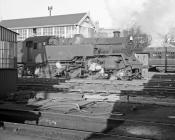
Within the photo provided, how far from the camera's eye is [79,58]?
73.7ft

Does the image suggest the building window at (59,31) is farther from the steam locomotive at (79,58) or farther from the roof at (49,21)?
the steam locomotive at (79,58)

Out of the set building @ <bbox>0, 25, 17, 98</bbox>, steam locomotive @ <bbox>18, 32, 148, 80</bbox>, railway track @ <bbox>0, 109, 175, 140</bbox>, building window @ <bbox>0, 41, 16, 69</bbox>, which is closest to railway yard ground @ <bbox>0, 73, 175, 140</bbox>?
railway track @ <bbox>0, 109, 175, 140</bbox>

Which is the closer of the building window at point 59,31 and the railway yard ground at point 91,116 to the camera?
the railway yard ground at point 91,116

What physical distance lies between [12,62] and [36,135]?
7992 mm

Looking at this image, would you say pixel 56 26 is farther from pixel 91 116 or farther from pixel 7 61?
pixel 91 116

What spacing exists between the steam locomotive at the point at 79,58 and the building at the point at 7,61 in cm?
800

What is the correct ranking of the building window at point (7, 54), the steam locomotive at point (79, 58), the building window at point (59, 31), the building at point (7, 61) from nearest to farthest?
the building at point (7, 61) → the building window at point (7, 54) → the steam locomotive at point (79, 58) → the building window at point (59, 31)

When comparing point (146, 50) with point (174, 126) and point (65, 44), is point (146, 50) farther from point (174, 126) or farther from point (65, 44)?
point (174, 126)

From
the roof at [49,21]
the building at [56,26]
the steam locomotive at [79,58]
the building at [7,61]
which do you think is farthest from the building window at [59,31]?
the building at [7,61]

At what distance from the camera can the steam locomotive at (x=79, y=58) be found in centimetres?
2141

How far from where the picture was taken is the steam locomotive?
21406 millimetres

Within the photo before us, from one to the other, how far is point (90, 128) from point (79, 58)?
48.3 feet

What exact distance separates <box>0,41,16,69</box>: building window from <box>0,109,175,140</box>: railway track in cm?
571

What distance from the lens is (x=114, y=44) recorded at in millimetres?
22797
